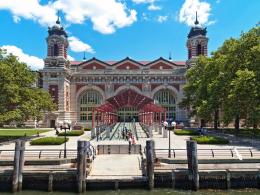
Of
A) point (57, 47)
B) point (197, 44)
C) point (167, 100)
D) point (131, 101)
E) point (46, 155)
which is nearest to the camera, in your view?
point (46, 155)

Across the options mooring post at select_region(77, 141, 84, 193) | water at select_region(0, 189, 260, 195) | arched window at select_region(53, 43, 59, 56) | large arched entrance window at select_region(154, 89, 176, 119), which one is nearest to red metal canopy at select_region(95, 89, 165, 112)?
mooring post at select_region(77, 141, 84, 193)

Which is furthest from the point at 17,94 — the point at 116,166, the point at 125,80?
the point at 125,80

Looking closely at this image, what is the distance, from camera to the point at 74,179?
89.8 ft

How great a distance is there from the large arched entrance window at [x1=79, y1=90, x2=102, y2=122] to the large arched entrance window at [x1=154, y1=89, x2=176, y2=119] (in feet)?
50.7

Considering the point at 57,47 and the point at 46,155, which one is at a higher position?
the point at 57,47

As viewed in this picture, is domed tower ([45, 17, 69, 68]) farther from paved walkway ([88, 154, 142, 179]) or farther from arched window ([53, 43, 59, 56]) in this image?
paved walkway ([88, 154, 142, 179])

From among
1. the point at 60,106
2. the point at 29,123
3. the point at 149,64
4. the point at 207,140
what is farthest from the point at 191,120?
the point at 207,140

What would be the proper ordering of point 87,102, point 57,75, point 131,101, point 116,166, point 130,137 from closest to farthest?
1. point 116,166
2. point 130,137
3. point 131,101
4. point 57,75
5. point 87,102

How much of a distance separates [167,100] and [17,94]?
61.1 meters

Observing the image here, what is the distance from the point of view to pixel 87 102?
340 feet

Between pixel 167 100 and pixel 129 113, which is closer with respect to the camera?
pixel 167 100

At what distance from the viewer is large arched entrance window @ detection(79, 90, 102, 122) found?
340 feet

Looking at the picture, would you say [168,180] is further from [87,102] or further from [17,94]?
[87,102]

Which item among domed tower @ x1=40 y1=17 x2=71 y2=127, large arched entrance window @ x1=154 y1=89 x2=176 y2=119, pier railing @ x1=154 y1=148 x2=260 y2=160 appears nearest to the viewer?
pier railing @ x1=154 y1=148 x2=260 y2=160
